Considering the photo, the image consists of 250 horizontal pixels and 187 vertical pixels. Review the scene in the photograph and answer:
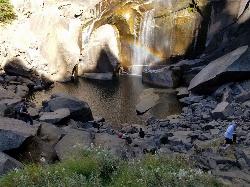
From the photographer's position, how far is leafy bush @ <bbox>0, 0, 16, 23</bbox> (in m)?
45.7

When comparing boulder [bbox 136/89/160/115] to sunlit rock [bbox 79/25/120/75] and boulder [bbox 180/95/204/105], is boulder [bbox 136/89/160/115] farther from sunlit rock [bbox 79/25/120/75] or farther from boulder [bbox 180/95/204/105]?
sunlit rock [bbox 79/25/120/75]

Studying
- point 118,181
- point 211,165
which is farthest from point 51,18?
point 118,181

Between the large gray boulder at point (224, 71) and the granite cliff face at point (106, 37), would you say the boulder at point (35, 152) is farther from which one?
the granite cliff face at point (106, 37)

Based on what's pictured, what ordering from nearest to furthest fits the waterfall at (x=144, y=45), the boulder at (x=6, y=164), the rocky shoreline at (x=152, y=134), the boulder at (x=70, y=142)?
the boulder at (x=6, y=164) < the rocky shoreline at (x=152, y=134) < the boulder at (x=70, y=142) < the waterfall at (x=144, y=45)

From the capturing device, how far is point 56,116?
89.3 ft

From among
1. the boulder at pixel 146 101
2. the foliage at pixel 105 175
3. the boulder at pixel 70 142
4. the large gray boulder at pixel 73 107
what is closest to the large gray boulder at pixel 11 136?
the boulder at pixel 70 142

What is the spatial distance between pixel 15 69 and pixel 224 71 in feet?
72.2

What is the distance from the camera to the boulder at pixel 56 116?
26781 millimetres

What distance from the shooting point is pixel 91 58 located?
44562mm

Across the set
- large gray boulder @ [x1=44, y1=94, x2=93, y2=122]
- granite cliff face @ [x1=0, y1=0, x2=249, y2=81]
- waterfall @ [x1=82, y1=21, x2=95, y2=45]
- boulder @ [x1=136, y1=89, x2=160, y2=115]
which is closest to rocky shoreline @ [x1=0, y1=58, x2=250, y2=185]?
large gray boulder @ [x1=44, y1=94, x2=93, y2=122]

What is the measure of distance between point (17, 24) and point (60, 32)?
4701 mm

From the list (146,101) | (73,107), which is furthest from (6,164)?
(146,101)

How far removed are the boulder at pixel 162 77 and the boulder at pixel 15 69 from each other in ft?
39.9

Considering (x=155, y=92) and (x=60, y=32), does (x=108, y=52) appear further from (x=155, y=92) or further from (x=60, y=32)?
(x=155, y=92)
